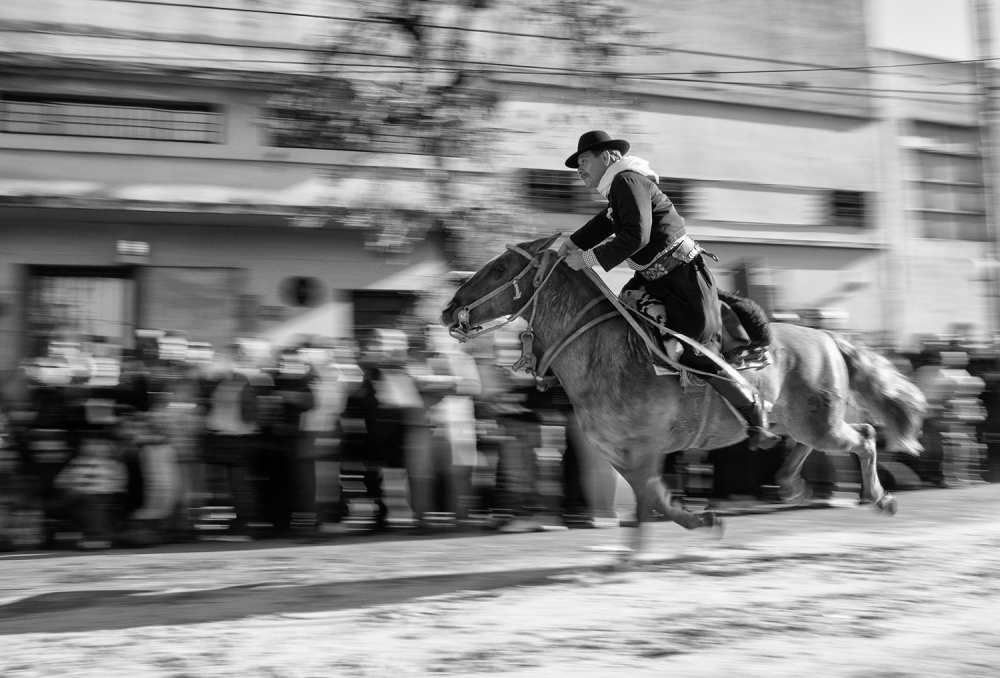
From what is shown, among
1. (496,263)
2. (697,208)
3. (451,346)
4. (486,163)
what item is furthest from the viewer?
(697,208)

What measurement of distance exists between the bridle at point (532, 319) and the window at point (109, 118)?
10.4 meters

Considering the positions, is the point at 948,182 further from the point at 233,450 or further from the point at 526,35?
the point at 233,450

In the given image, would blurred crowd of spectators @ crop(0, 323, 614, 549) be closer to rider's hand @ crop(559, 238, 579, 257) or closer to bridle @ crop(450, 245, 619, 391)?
bridle @ crop(450, 245, 619, 391)

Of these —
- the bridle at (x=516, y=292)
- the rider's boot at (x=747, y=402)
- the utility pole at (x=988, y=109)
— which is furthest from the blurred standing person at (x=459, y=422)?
the utility pole at (x=988, y=109)

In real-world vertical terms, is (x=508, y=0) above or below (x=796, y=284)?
above

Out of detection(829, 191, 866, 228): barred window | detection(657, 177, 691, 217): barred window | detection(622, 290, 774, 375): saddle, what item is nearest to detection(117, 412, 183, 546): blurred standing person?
detection(622, 290, 774, 375): saddle

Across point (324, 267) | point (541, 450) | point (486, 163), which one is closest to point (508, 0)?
point (486, 163)

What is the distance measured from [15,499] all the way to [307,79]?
697 cm

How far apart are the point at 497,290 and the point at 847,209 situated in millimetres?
15540

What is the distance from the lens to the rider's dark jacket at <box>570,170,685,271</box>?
6355mm

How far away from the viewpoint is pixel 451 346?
33.2ft

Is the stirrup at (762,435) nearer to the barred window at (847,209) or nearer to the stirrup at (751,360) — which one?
the stirrup at (751,360)

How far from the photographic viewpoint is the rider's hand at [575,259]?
22.0 feet

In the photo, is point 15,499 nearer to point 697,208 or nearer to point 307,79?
point 307,79
